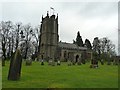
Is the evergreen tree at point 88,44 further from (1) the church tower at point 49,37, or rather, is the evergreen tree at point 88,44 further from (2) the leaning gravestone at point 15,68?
(2) the leaning gravestone at point 15,68

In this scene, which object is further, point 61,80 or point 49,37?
point 49,37

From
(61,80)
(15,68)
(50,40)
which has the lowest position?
(61,80)

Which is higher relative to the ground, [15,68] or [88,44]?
[88,44]

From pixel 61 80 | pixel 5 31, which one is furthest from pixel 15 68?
pixel 5 31

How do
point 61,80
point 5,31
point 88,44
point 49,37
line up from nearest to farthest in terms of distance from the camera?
point 61,80 → point 5,31 → point 49,37 → point 88,44

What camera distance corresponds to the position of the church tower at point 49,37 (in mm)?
87688

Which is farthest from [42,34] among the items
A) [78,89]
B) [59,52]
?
[78,89]

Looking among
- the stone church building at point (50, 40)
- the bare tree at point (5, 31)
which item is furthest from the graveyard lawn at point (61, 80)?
the stone church building at point (50, 40)

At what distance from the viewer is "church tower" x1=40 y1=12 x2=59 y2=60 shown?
8769 cm

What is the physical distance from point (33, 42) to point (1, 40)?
1436 centimetres

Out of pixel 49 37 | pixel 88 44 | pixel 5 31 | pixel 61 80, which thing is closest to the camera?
pixel 61 80

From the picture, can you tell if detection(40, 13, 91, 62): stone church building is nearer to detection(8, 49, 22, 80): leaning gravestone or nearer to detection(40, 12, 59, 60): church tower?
detection(40, 12, 59, 60): church tower

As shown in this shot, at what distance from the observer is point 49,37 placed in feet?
290

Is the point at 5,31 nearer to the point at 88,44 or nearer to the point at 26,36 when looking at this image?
the point at 26,36
